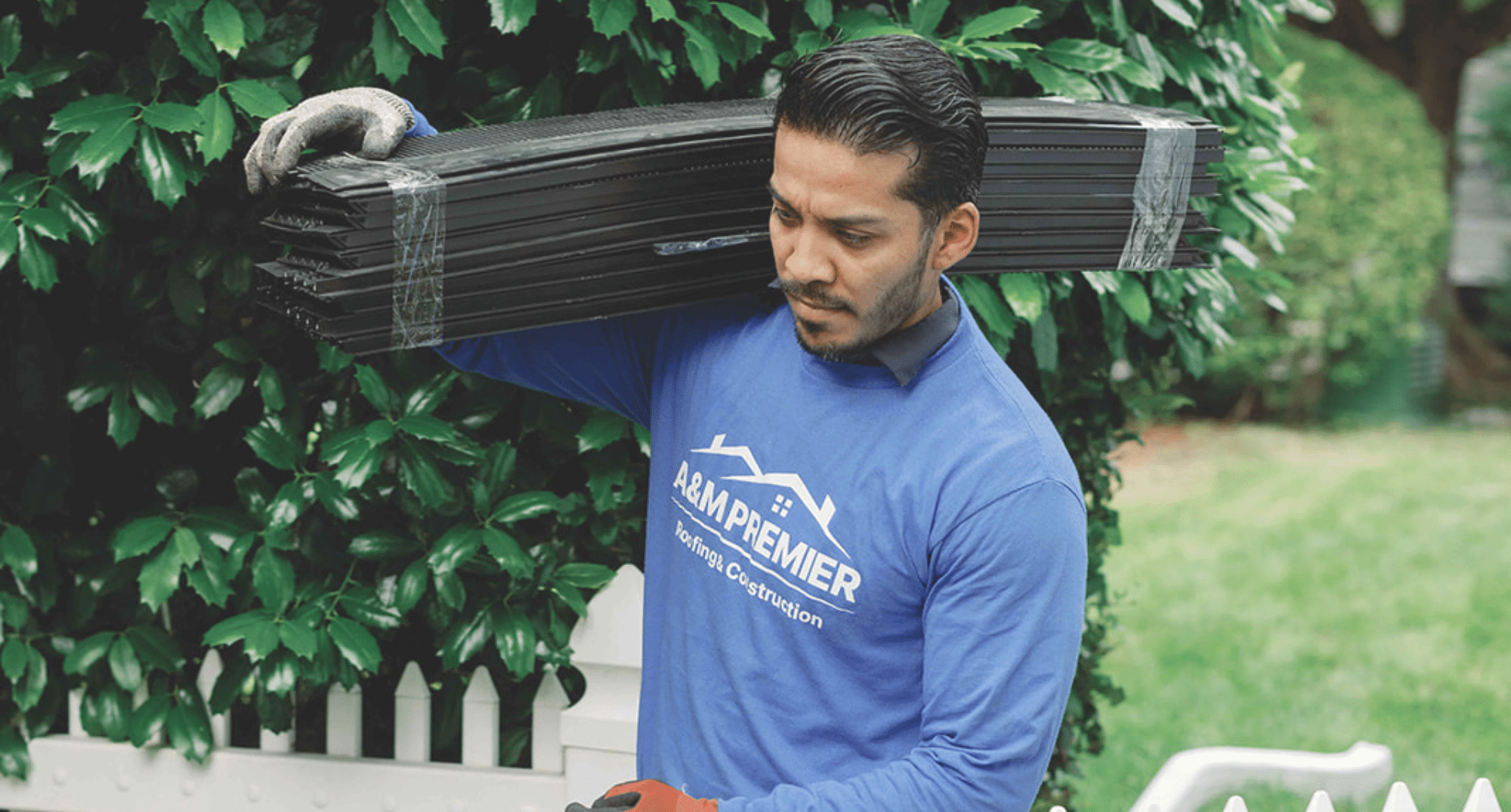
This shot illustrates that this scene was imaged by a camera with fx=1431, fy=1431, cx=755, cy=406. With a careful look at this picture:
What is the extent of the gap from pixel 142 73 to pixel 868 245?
162cm

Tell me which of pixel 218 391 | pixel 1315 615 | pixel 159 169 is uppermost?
pixel 159 169

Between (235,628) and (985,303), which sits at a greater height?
(985,303)

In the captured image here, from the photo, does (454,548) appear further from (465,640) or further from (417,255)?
(417,255)

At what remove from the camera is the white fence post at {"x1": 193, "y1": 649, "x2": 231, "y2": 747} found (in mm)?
2980

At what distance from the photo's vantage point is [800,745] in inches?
73.6

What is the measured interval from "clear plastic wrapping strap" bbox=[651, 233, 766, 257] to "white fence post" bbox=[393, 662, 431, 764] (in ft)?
4.21

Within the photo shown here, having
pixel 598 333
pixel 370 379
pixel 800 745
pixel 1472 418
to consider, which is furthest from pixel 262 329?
Answer: pixel 1472 418

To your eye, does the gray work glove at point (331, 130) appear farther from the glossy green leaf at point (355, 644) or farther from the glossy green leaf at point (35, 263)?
the glossy green leaf at point (355, 644)

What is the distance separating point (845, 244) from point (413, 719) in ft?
5.62

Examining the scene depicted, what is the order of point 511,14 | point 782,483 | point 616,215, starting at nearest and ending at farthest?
point 782,483 → point 616,215 → point 511,14

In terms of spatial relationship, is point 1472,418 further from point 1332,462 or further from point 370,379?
point 370,379

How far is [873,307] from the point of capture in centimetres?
177

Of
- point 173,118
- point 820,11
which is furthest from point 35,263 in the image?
point 820,11

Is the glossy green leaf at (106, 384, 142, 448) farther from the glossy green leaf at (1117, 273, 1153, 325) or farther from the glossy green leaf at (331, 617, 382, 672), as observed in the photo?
the glossy green leaf at (1117, 273, 1153, 325)
